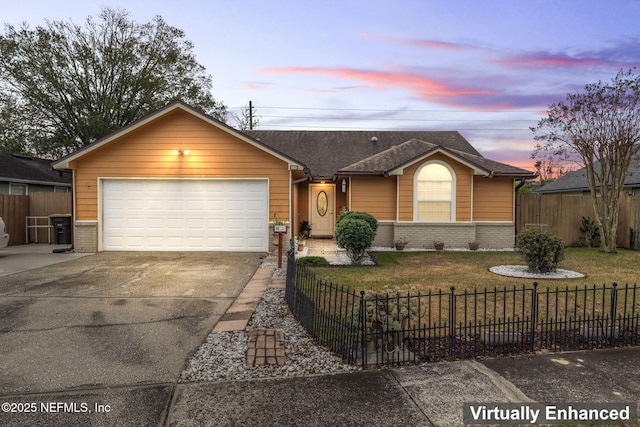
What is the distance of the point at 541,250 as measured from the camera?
9297mm

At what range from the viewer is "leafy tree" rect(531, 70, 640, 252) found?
40.7 ft

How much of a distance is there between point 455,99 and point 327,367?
21.5 metres

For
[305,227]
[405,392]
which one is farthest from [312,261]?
[405,392]

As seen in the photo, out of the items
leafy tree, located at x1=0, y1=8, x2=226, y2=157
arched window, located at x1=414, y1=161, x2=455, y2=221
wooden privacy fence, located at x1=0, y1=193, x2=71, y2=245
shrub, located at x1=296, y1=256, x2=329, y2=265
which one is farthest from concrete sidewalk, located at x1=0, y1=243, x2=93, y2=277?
leafy tree, located at x1=0, y1=8, x2=226, y2=157

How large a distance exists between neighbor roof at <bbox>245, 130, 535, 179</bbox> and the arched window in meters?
0.95

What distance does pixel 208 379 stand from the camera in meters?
3.85

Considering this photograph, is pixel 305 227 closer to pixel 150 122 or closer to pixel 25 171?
pixel 150 122

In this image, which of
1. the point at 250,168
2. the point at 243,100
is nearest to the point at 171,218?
the point at 250,168

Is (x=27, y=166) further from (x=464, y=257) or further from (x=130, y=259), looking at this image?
A: (x=464, y=257)

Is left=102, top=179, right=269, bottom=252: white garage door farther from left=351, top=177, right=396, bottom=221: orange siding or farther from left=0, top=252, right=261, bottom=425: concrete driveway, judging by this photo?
left=351, top=177, right=396, bottom=221: orange siding

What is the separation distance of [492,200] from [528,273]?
5.58 m

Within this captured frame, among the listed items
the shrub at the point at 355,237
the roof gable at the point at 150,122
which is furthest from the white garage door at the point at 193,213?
the shrub at the point at 355,237

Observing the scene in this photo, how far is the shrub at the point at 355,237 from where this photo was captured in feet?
35.1

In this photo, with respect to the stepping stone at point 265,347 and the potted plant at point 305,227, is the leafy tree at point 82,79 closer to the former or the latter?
the potted plant at point 305,227
